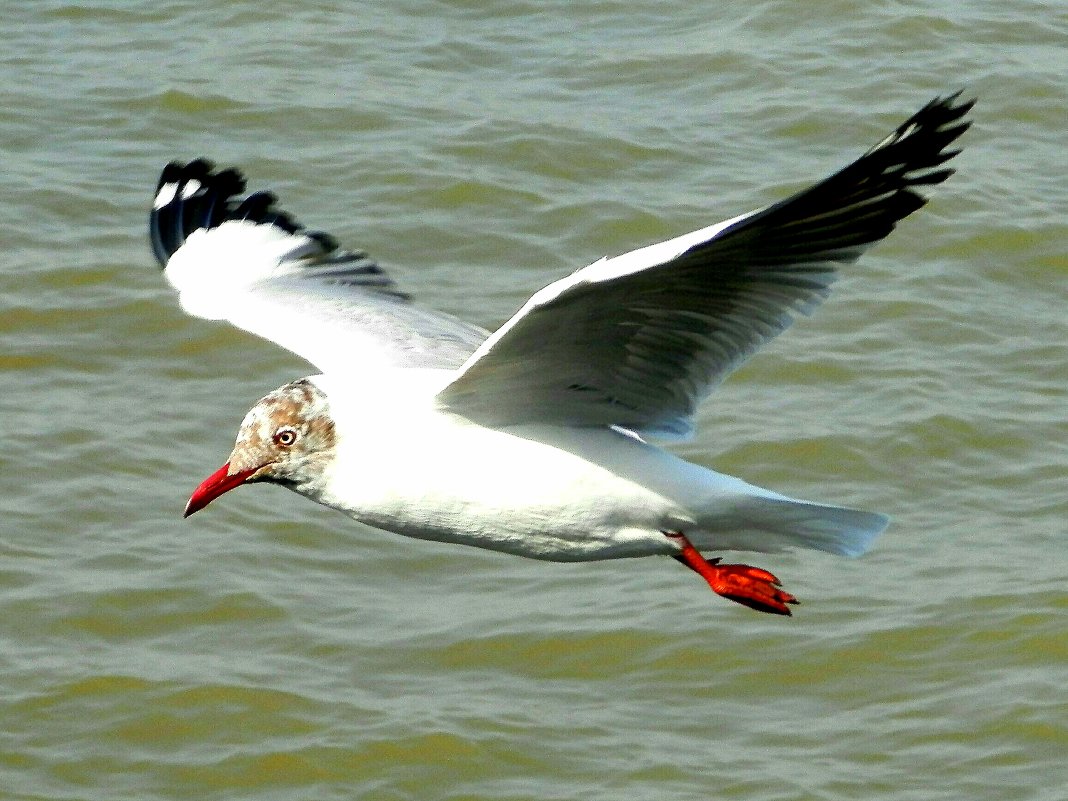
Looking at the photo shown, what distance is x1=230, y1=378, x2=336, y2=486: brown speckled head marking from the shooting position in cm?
529

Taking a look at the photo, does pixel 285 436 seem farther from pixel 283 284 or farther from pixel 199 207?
pixel 199 207

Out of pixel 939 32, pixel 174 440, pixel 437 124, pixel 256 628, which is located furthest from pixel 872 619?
pixel 939 32

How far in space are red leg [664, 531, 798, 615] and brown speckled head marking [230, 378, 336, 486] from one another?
0.99 m

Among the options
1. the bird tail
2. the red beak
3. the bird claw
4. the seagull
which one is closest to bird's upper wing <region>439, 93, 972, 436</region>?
the seagull

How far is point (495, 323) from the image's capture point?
879 centimetres

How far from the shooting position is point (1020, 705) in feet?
23.2

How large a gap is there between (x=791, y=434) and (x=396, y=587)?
5.97 ft

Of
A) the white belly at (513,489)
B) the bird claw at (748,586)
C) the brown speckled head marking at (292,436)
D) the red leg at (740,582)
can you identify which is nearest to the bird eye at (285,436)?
the brown speckled head marking at (292,436)

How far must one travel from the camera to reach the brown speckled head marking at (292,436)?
17.4 feet

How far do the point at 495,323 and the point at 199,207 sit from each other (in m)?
1.84

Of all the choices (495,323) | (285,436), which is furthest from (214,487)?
(495,323)

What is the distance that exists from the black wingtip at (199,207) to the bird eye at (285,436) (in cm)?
191

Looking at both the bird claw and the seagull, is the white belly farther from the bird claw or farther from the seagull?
the bird claw

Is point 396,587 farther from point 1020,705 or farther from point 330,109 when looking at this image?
point 330,109
